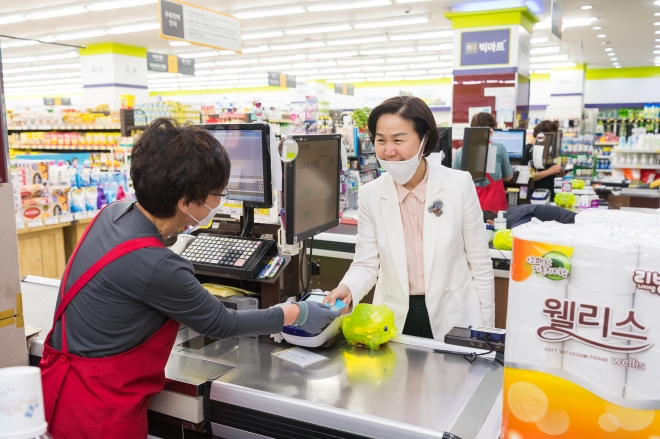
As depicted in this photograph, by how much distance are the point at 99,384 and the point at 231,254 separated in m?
0.78

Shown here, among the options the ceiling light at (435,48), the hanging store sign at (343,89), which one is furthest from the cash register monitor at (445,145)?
the hanging store sign at (343,89)

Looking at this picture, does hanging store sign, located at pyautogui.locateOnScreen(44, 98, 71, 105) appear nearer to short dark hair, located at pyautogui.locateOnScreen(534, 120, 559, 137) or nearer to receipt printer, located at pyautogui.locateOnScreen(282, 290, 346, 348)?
short dark hair, located at pyautogui.locateOnScreen(534, 120, 559, 137)

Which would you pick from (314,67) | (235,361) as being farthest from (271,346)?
(314,67)

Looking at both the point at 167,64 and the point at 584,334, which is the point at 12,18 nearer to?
the point at 167,64

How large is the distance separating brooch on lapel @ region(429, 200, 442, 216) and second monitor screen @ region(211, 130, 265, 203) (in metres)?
0.66

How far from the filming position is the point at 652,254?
0.99 meters

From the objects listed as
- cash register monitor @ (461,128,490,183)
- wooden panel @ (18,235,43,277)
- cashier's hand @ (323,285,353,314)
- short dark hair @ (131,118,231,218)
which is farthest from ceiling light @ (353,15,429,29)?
short dark hair @ (131,118,231,218)

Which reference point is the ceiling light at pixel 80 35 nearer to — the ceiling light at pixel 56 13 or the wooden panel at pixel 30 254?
the ceiling light at pixel 56 13

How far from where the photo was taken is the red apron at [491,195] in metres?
5.16

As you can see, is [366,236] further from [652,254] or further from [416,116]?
[652,254]

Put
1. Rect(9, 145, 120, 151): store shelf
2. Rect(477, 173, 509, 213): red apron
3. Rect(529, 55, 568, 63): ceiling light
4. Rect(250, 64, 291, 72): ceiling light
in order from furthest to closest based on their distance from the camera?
Rect(250, 64, 291, 72): ceiling light
Rect(529, 55, 568, 63): ceiling light
Rect(9, 145, 120, 151): store shelf
Rect(477, 173, 509, 213): red apron

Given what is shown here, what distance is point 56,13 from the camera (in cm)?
1152

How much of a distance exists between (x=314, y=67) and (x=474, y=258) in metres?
18.5

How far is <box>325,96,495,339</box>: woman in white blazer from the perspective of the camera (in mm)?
2188
